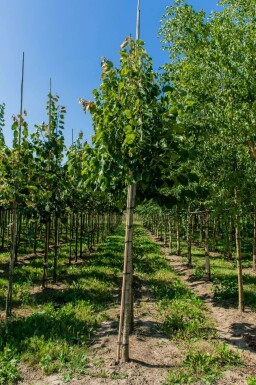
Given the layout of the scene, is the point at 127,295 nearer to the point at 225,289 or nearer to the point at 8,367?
the point at 8,367

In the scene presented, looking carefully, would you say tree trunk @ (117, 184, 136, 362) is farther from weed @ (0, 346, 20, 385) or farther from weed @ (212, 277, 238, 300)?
weed @ (212, 277, 238, 300)

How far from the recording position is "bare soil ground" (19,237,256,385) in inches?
223

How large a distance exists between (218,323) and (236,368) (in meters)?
2.60

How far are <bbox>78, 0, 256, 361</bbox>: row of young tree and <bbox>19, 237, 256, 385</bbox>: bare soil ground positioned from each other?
0.48m

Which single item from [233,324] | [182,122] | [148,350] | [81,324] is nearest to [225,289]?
[233,324]

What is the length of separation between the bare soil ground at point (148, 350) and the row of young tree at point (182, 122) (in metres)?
0.48

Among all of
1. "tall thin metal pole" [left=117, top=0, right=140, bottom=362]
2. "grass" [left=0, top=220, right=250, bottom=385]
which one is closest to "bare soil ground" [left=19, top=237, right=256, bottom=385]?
"grass" [left=0, top=220, right=250, bottom=385]

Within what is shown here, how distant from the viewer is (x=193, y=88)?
29.5 feet

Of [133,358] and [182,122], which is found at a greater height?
[182,122]

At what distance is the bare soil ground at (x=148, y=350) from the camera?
5.66m

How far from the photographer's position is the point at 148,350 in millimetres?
6848

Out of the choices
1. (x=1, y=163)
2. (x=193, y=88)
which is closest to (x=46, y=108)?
(x=1, y=163)

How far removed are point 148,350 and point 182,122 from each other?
4.69 meters

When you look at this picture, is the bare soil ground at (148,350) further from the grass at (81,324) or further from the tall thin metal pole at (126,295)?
the tall thin metal pole at (126,295)
